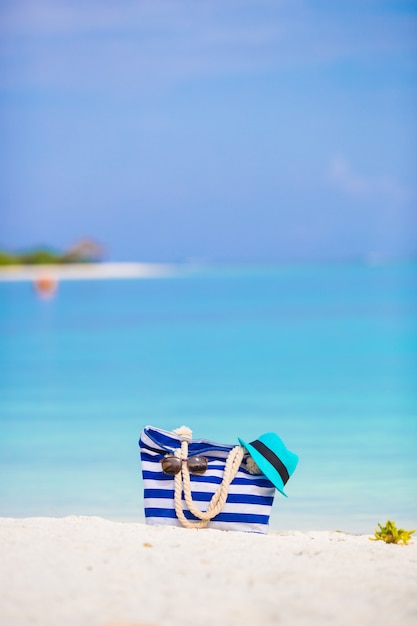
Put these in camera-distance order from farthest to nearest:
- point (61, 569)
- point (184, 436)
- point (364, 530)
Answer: point (364, 530), point (184, 436), point (61, 569)

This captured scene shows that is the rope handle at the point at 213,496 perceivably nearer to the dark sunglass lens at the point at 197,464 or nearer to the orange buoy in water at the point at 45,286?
the dark sunglass lens at the point at 197,464

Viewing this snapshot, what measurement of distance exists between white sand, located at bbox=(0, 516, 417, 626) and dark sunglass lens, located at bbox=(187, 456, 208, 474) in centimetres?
23

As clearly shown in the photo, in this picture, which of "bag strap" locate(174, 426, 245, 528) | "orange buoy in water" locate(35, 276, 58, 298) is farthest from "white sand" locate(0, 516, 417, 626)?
"orange buoy in water" locate(35, 276, 58, 298)

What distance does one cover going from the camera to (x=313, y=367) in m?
8.23

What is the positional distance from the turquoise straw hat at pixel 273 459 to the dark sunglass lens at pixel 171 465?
0.18 m

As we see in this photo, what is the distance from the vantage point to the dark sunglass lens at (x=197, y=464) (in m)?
3.08

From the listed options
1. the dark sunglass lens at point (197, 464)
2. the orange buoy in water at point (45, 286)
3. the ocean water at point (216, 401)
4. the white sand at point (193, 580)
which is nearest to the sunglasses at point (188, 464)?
the dark sunglass lens at point (197, 464)

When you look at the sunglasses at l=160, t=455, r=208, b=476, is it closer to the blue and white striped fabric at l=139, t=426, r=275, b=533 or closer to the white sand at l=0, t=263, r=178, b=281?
the blue and white striped fabric at l=139, t=426, r=275, b=533

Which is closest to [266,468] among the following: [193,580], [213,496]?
[213,496]

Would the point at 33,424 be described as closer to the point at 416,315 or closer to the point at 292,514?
the point at 292,514

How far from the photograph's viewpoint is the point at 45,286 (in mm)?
23078

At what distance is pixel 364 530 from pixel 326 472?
823 mm

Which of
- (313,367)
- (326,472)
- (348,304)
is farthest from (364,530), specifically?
(348,304)

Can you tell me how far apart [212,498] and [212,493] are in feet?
0.07
